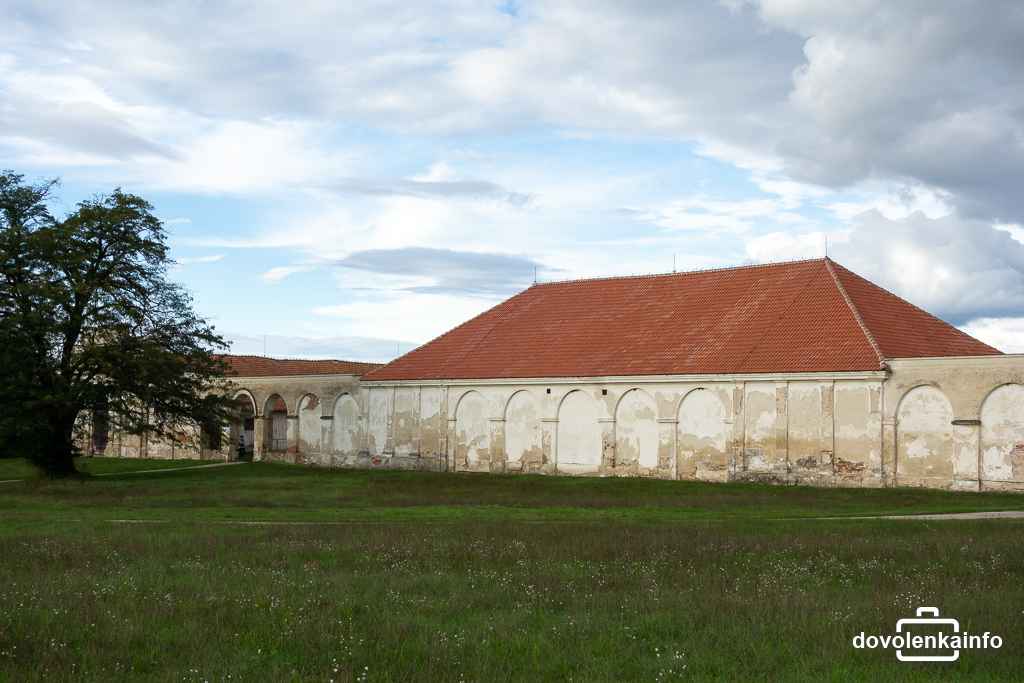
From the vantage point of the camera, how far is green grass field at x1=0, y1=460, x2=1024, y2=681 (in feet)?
32.2

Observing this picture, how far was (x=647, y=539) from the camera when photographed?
62.5ft

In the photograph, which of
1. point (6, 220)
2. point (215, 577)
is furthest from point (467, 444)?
point (215, 577)

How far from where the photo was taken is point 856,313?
42.5m

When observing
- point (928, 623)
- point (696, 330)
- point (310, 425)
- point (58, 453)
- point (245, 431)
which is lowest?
point (928, 623)

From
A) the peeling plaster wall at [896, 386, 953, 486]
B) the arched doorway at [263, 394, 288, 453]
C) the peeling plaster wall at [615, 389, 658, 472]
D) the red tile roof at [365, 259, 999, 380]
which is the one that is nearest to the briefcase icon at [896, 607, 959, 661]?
the peeling plaster wall at [896, 386, 953, 486]

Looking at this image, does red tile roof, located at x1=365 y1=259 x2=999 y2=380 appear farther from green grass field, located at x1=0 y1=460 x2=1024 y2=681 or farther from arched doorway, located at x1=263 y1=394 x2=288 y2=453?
green grass field, located at x1=0 y1=460 x2=1024 y2=681

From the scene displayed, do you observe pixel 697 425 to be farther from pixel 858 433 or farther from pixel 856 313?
pixel 856 313

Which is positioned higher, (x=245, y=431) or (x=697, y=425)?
(x=697, y=425)

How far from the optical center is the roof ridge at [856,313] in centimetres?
3991

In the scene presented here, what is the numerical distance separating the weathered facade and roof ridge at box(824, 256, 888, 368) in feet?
0.25

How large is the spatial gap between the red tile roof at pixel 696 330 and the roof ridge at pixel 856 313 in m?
0.05

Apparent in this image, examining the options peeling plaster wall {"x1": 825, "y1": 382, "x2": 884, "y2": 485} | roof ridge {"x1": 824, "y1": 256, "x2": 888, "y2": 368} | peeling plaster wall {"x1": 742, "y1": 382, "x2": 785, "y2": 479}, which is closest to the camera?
peeling plaster wall {"x1": 825, "y1": 382, "x2": 884, "y2": 485}

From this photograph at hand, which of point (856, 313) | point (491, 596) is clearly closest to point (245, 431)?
point (856, 313)

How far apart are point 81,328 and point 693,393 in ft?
77.1
